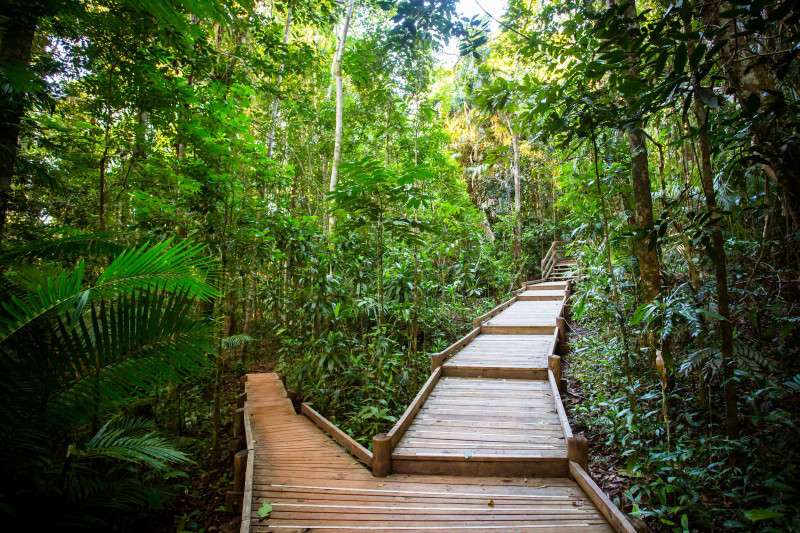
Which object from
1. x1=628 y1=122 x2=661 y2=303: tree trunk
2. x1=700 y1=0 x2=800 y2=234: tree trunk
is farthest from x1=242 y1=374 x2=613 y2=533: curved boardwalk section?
x1=700 y1=0 x2=800 y2=234: tree trunk

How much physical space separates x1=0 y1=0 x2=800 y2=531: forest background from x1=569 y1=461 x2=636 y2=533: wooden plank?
0.34 m

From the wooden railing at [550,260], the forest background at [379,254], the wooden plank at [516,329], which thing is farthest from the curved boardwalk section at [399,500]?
the wooden railing at [550,260]

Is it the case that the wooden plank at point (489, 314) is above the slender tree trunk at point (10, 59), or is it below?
below

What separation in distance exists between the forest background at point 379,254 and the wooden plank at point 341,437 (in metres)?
0.30

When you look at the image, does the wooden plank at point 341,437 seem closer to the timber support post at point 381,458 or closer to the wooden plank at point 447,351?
the timber support post at point 381,458

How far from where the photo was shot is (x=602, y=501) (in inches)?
101

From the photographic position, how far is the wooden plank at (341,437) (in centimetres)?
348

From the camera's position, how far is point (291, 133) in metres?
10.8

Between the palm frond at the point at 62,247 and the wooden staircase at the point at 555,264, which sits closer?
the palm frond at the point at 62,247

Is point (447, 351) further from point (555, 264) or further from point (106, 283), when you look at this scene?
point (555, 264)

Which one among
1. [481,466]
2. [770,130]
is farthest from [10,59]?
[770,130]

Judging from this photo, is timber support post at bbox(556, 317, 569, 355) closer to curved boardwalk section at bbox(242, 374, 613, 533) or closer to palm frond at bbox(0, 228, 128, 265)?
curved boardwalk section at bbox(242, 374, 613, 533)

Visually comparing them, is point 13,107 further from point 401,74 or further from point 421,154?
point 421,154

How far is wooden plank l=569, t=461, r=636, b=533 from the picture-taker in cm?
227
